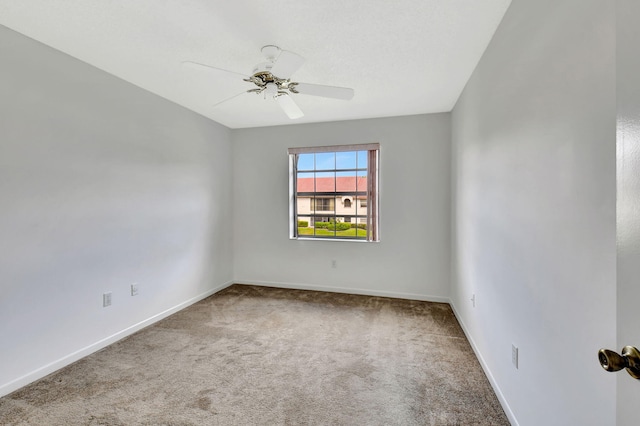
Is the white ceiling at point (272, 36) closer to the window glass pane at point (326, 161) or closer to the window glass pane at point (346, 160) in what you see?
the window glass pane at point (346, 160)

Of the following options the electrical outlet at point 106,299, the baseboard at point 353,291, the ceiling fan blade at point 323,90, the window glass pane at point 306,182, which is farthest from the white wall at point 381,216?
the electrical outlet at point 106,299

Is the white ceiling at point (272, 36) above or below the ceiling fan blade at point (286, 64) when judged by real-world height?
above

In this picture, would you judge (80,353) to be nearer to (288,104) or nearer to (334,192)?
(288,104)

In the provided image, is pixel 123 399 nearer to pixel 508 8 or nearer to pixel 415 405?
pixel 415 405

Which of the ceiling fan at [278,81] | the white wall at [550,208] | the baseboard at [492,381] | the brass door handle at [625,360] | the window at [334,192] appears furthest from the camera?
the window at [334,192]

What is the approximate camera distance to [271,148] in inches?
169

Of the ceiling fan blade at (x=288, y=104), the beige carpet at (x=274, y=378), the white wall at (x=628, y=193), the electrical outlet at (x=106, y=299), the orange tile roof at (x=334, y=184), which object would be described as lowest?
the beige carpet at (x=274, y=378)

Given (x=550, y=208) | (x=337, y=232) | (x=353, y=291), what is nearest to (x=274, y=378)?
(x=550, y=208)

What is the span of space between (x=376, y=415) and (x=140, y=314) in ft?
8.18

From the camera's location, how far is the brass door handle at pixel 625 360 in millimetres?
558

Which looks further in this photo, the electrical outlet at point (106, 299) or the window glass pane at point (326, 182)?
the window glass pane at point (326, 182)

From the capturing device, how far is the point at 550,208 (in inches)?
47.9

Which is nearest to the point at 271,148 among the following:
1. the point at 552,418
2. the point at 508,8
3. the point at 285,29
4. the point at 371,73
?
the point at 371,73

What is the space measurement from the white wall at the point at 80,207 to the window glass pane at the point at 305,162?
1.51 meters
